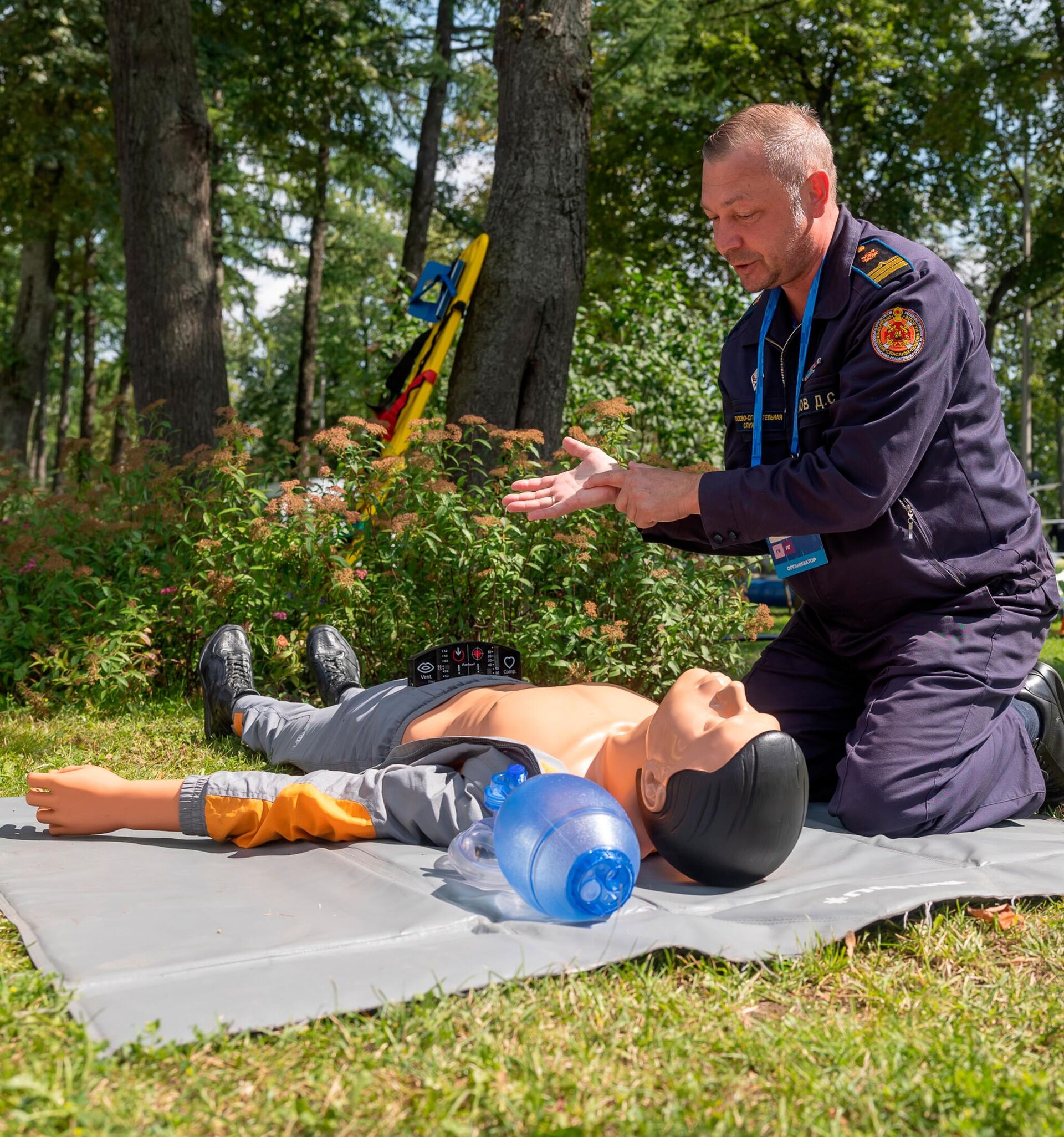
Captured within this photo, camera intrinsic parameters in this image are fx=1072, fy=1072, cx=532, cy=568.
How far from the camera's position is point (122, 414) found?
6066 mm

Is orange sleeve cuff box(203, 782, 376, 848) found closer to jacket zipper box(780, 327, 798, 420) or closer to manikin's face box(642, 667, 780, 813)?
manikin's face box(642, 667, 780, 813)

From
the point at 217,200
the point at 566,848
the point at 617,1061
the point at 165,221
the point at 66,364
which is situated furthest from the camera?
the point at 66,364

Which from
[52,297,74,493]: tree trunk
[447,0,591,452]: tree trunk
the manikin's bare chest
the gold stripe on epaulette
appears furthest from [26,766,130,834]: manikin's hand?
[52,297,74,493]: tree trunk

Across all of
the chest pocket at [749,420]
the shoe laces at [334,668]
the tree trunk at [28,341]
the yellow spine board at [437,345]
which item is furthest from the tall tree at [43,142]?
the chest pocket at [749,420]

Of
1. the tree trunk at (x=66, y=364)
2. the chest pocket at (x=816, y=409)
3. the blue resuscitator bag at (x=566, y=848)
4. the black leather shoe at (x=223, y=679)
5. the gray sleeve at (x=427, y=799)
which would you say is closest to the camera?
the blue resuscitator bag at (x=566, y=848)

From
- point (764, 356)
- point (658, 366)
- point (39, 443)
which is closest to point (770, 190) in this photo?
point (764, 356)

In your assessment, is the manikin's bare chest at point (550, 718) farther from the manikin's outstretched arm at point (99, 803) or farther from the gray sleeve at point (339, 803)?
the manikin's outstretched arm at point (99, 803)

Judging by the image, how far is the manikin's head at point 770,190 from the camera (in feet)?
9.75

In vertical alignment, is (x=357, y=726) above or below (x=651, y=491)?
below

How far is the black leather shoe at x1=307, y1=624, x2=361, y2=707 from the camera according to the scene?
4.07 m

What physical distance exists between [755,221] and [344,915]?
2150mm

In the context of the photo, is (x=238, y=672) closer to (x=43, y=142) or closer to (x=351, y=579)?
(x=351, y=579)

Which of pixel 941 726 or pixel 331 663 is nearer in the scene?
pixel 941 726

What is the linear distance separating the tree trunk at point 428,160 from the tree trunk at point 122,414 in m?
3.77
